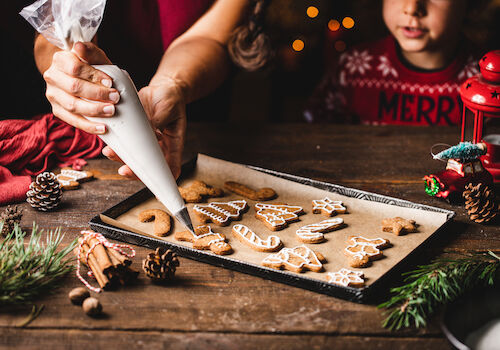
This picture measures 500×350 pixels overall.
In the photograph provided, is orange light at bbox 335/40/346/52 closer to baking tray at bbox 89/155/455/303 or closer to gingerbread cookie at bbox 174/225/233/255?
baking tray at bbox 89/155/455/303

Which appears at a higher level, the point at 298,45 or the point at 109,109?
the point at 109,109

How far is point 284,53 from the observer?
11.1 feet

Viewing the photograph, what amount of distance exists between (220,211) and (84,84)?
0.43m

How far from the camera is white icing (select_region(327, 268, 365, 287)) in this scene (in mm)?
1008

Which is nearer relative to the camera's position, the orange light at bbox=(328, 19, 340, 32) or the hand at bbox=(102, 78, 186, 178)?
the hand at bbox=(102, 78, 186, 178)

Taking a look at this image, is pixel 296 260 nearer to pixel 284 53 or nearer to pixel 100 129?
pixel 100 129

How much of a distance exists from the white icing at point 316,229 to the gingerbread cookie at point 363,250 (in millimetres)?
65

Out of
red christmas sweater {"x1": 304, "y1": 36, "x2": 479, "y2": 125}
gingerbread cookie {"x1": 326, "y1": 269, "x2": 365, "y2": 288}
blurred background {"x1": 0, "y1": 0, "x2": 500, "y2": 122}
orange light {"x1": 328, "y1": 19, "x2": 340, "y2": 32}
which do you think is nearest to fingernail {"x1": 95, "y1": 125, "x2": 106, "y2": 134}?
gingerbread cookie {"x1": 326, "y1": 269, "x2": 365, "y2": 288}

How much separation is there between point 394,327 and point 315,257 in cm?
23

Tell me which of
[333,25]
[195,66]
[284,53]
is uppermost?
[195,66]

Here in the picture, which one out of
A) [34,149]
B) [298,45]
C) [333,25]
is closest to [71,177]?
[34,149]

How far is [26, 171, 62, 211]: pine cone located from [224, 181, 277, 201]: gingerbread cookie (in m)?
0.44

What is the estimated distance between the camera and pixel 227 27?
1.98 meters

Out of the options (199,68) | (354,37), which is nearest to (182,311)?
(199,68)
